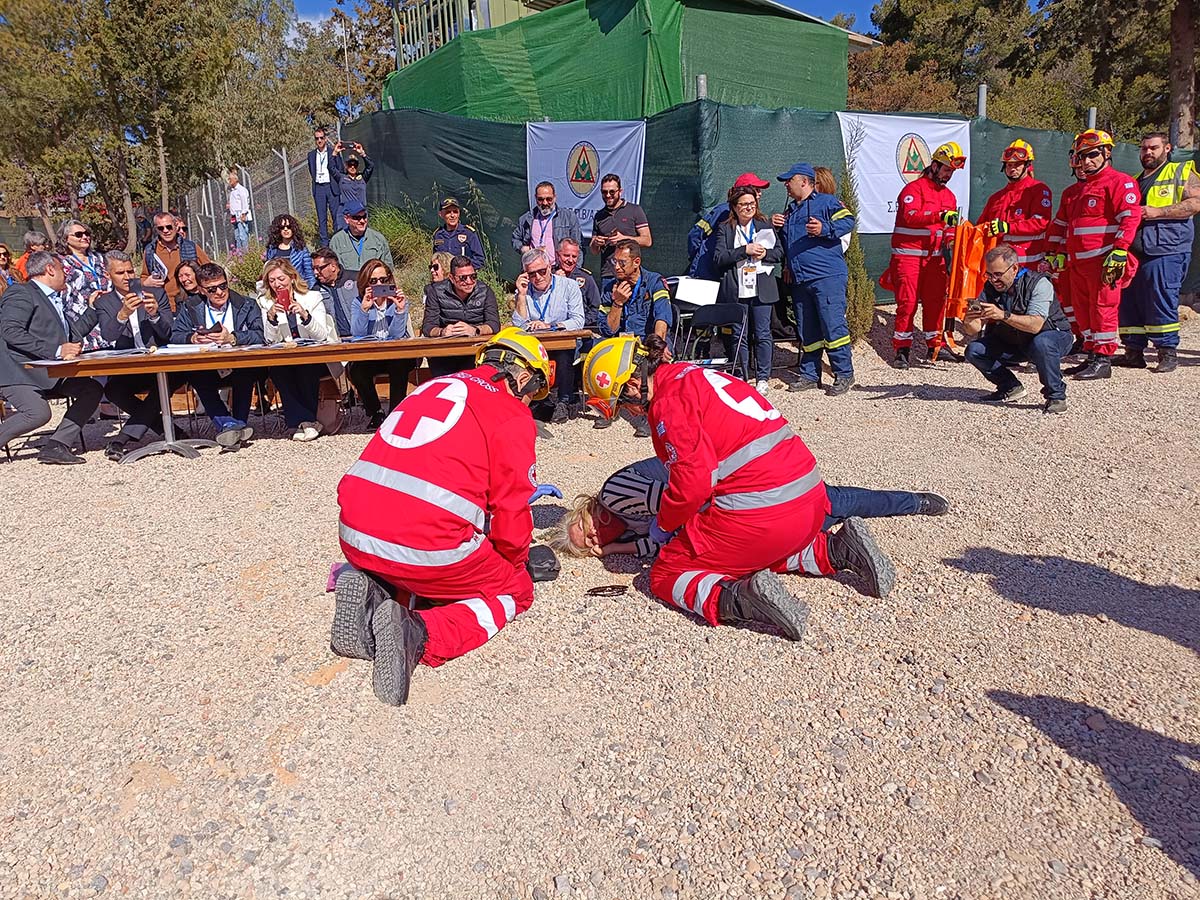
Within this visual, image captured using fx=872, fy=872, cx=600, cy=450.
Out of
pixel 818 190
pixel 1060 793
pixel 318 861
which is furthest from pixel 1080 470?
pixel 318 861

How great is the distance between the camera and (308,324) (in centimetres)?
769

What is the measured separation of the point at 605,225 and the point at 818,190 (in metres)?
2.10

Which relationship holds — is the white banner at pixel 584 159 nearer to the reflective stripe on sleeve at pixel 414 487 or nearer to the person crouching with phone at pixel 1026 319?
the person crouching with phone at pixel 1026 319

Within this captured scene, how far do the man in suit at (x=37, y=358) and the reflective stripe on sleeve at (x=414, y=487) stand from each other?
463 cm

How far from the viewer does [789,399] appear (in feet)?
26.2

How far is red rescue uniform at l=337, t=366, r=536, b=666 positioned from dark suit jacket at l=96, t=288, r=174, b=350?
16.0ft

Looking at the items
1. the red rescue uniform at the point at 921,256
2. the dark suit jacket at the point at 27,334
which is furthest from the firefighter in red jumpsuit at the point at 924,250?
the dark suit jacket at the point at 27,334

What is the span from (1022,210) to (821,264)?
7.56ft

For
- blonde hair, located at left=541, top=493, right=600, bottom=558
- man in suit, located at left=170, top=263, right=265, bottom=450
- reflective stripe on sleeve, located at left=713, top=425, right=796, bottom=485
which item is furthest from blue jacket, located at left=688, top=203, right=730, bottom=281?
reflective stripe on sleeve, located at left=713, top=425, right=796, bottom=485

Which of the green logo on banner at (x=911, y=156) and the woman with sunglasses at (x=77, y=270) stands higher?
the green logo on banner at (x=911, y=156)

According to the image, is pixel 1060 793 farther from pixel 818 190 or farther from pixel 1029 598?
pixel 818 190

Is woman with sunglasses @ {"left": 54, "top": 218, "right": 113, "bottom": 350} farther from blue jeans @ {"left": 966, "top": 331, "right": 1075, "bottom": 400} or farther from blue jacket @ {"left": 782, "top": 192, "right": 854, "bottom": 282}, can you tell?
blue jeans @ {"left": 966, "top": 331, "right": 1075, "bottom": 400}

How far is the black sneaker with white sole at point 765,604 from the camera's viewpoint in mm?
3391

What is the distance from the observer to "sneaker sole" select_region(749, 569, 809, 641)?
3.38 metres
